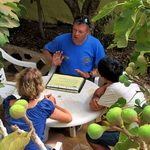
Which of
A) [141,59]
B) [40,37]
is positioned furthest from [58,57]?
[141,59]

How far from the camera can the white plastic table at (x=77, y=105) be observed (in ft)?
12.6

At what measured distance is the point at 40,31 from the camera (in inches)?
291

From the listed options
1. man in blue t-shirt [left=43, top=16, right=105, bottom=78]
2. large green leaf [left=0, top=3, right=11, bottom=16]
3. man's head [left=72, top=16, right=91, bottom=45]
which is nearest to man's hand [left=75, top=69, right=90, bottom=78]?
man in blue t-shirt [left=43, top=16, right=105, bottom=78]

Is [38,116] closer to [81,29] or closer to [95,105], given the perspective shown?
[95,105]

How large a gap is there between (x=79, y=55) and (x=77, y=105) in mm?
838

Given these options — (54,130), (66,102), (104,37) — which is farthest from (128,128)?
(104,37)

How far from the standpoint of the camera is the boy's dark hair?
3816 millimetres

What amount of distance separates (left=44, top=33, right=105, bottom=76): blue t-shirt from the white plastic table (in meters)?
0.37

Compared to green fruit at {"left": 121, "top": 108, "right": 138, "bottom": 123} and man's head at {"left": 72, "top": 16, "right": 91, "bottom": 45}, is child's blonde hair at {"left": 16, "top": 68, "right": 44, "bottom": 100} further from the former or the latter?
green fruit at {"left": 121, "top": 108, "right": 138, "bottom": 123}

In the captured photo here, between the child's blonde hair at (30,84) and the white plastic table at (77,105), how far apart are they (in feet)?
1.41

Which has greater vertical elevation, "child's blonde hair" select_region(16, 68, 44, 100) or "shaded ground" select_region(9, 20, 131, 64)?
"child's blonde hair" select_region(16, 68, 44, 100)

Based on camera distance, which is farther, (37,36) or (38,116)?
(37,36)

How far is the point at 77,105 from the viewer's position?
4086 mm

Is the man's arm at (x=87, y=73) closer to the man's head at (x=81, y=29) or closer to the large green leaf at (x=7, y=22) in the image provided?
the man's head at (x=81, y=29)
